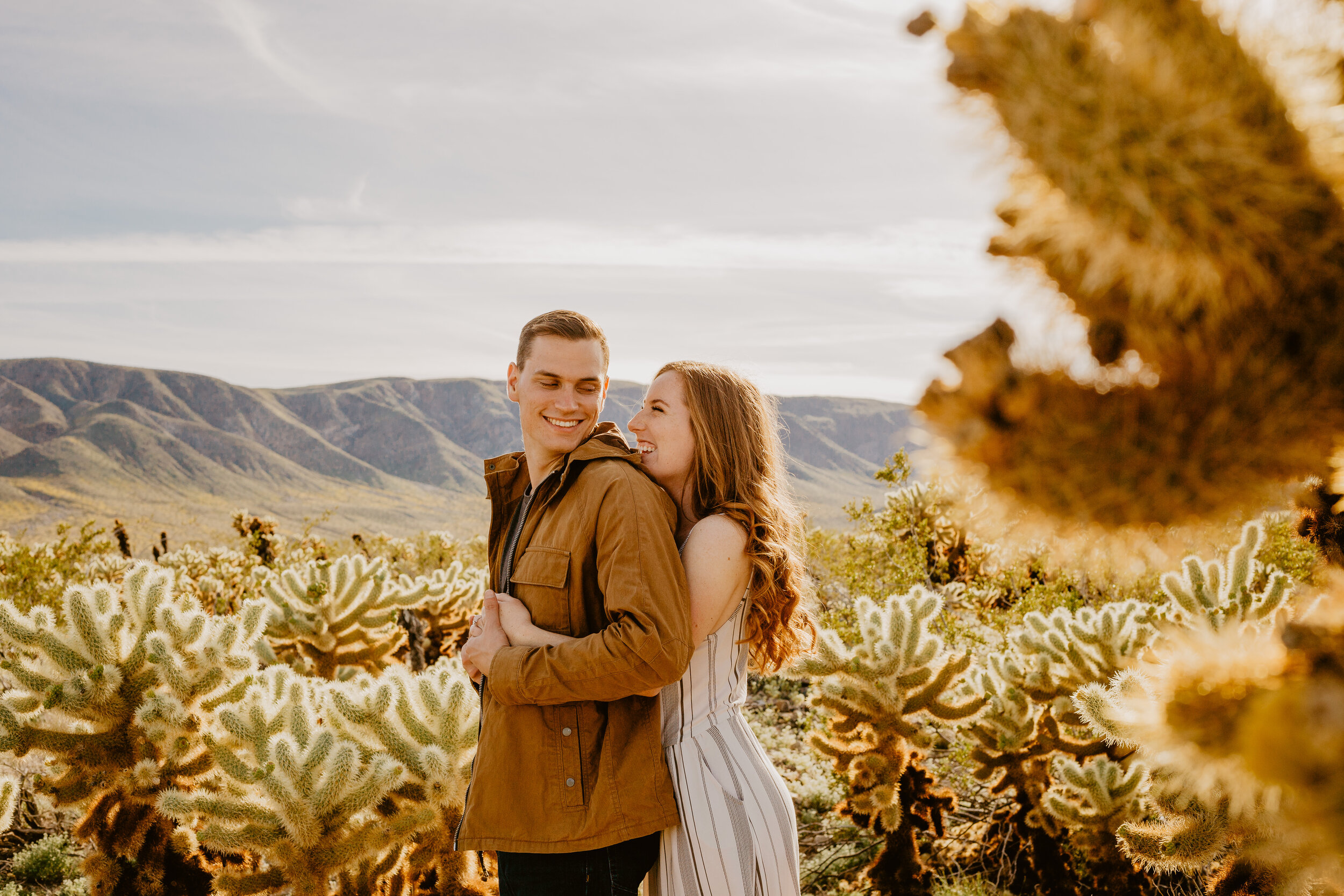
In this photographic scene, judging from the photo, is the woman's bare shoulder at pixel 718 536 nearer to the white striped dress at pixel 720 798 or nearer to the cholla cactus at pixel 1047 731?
the white striped dress at pixel 720 798

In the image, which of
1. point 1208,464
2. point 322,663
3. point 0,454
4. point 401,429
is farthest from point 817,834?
point 401,429

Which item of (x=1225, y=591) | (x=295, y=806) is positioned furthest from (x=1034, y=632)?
(x=295, y=806)

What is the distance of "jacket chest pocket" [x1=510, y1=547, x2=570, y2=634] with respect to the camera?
95.9 inches

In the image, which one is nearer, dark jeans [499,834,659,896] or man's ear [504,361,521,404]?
dark jeans [499,834,659,896]

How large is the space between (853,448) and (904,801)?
12010 cm

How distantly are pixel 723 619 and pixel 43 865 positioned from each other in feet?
18.0

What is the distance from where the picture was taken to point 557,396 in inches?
108

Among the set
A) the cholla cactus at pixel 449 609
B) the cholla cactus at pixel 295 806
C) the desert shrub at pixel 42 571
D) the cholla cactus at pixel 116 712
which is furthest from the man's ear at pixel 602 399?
the desert shrub at pixel 42 571

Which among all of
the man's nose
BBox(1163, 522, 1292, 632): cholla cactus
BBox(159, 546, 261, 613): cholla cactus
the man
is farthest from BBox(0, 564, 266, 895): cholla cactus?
BBox(1163, 522, 1292, 632): cholla cactus

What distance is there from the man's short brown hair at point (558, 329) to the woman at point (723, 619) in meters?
0.32

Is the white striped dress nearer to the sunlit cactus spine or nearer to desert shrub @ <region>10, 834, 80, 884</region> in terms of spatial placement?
desert shrub @ <region>10, 834, 80, 884</region>

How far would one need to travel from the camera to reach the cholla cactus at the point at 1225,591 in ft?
12.6

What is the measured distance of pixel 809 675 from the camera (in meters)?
4.51

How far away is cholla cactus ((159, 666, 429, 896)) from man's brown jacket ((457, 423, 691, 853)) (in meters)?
1.06
